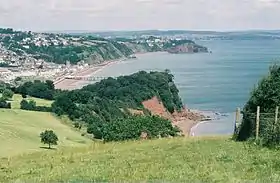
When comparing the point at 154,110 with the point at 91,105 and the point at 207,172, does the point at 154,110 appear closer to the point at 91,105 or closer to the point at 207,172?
the point at 91,105

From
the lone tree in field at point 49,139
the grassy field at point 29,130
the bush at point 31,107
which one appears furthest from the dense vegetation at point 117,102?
the lone tree in field at point 49,139

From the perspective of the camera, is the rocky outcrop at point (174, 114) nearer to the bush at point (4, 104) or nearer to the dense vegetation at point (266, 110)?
the bush at point (4, 104)

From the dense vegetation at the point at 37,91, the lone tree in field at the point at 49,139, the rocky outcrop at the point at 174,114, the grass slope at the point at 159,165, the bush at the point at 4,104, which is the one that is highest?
the grass slope at the point at 159,165

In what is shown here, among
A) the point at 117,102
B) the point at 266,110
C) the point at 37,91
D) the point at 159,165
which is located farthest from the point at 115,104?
the point at 159,165

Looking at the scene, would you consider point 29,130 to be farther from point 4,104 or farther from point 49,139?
point 4,104

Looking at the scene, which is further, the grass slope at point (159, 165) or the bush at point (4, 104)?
the bush at point (4, 104)

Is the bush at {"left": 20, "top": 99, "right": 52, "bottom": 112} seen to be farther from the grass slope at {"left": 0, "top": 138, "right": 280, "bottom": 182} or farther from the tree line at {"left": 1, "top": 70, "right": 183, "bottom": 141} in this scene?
the grass slope at {"left": 0, "top": 138, "right": 280, "bottom": 182}

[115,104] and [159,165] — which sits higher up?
[159,165]
